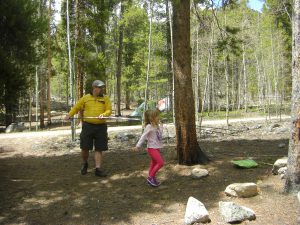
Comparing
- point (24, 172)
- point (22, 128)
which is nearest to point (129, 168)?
point (24, 172)

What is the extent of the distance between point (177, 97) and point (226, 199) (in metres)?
2.47

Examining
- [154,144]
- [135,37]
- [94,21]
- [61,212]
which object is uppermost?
[135,37]

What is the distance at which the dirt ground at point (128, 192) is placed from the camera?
16.2 ft

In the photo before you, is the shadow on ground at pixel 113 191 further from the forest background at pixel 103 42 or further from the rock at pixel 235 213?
the forest background at pixel 103 42

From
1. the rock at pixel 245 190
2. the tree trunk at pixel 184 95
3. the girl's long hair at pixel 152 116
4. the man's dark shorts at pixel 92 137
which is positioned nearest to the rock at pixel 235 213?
the rock at pixel 245 190

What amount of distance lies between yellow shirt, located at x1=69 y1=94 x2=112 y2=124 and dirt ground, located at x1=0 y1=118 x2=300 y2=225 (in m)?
1.12

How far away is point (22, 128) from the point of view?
68.0 ft

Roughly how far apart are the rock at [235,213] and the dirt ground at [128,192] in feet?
0.25

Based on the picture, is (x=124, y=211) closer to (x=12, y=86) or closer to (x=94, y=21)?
(x=12, y=86)

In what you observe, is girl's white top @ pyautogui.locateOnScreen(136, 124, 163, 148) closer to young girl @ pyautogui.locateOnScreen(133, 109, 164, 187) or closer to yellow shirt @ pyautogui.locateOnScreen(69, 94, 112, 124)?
young girl @ pyautogui.locateOnScreen(133, 109, 164, 187)

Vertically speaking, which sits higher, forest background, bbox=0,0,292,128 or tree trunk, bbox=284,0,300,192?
forest background, bbox=0,0,292,128

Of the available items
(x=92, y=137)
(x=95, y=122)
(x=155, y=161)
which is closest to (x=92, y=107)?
(x=95, y=122)

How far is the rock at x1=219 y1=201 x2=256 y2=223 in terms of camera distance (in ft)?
14.9

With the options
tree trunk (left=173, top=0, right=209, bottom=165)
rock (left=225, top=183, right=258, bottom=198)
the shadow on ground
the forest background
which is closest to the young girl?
the shadow on ground
